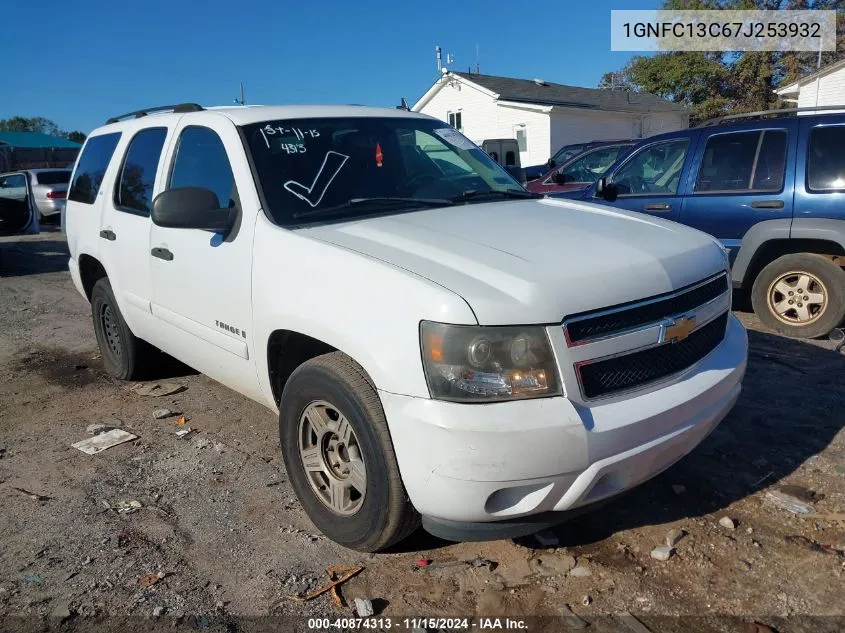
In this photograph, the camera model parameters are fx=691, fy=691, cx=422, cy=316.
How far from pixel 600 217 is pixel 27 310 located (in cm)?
772

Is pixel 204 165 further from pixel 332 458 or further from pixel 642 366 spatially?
pixel 642 366

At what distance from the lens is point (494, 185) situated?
4.07 meters

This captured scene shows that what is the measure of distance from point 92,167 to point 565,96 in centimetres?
2701

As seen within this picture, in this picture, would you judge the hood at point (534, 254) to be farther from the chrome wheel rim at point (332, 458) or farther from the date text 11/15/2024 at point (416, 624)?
the date text 11/15/2024 at point (416, 624)

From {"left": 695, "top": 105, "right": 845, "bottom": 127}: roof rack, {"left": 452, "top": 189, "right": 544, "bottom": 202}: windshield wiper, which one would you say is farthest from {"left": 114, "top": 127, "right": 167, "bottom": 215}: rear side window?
{"left": 695, "top": 105, "right": 845, "bottom": 127}: roof rack

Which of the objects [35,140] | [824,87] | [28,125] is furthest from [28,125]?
[824,87]

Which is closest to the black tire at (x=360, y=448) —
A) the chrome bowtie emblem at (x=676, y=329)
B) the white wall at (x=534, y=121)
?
the chrome bowtie emblem at (x=676, y=329)

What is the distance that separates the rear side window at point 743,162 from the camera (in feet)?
19.6

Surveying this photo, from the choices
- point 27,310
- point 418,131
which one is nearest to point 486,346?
point 418,131

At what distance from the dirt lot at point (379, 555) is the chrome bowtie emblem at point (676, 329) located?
945mm

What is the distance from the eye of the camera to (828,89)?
24281mm

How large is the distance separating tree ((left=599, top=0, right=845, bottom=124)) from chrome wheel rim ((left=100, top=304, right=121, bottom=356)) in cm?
3948

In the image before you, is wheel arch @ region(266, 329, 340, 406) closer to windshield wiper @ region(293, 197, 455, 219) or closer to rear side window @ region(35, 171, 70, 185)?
windshield wiper @ region(293, 197, 455, 219)

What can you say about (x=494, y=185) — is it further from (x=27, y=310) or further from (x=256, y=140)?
(x=27, y=310)
